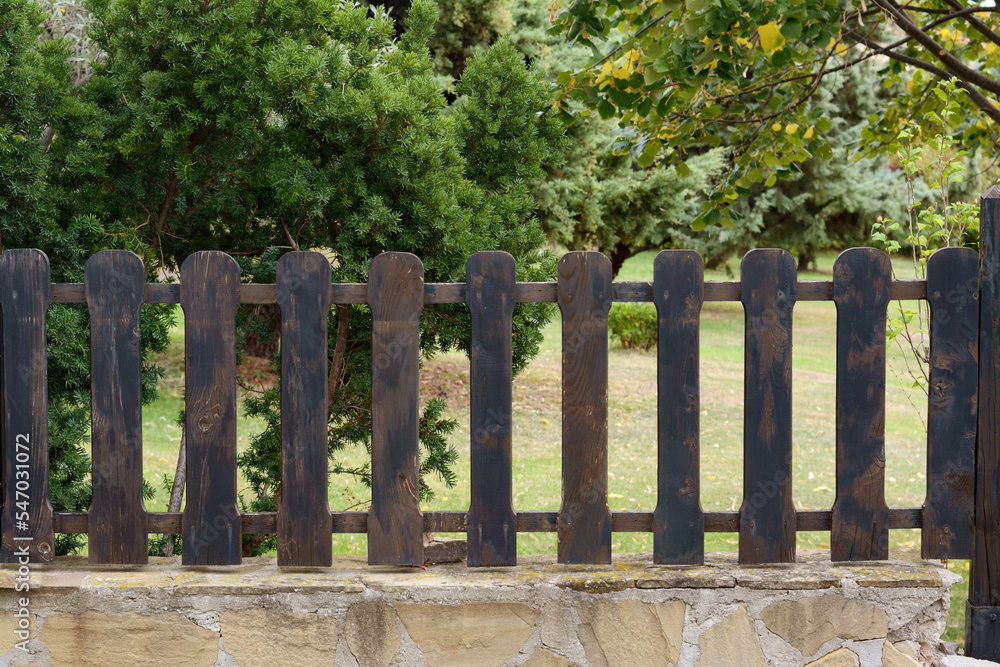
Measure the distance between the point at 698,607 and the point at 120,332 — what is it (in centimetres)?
210

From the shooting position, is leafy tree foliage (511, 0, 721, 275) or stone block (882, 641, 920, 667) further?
leafy tree foliage (511, 0, 721, 275)

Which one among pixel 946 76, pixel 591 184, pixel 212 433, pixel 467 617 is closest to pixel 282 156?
pixel 212 433

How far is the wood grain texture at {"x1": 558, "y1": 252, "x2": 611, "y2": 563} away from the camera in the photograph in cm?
266

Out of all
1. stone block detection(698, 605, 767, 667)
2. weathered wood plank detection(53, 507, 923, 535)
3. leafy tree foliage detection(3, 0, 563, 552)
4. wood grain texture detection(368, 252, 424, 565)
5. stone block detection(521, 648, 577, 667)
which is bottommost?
stone block detection(521, 648, 577, 667)

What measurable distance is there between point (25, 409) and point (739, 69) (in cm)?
414

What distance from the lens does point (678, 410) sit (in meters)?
2.69

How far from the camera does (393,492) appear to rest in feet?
8.81

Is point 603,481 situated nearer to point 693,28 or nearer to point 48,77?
point 693,28

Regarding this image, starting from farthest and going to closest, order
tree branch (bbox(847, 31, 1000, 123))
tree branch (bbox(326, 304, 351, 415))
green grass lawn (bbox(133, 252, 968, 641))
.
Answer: green grass lawn (bbox(133, 252, 968, 641)) → tree branch (bbox(847, 31, 1000, 123)) → tree branch (bbox(326, 304, 351, 415))

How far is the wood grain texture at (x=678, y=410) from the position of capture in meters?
2.67

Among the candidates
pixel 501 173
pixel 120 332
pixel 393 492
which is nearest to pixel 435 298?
pixel 393 492

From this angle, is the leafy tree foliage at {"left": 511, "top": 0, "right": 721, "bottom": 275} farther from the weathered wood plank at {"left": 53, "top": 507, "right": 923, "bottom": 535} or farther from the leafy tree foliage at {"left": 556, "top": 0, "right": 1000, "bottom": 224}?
the weathered wood plank at {"left": 53, "top": 507, "right": 923, "bottom": 535}

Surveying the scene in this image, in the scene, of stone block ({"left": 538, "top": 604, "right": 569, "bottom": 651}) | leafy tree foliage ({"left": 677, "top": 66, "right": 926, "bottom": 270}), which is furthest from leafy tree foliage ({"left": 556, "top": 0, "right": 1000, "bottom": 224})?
leafy tree foliage ({"left": 677, "top": 66, "right": 926, "bottom": 270})

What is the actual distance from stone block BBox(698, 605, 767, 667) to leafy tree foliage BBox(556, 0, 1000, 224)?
6.94ft
